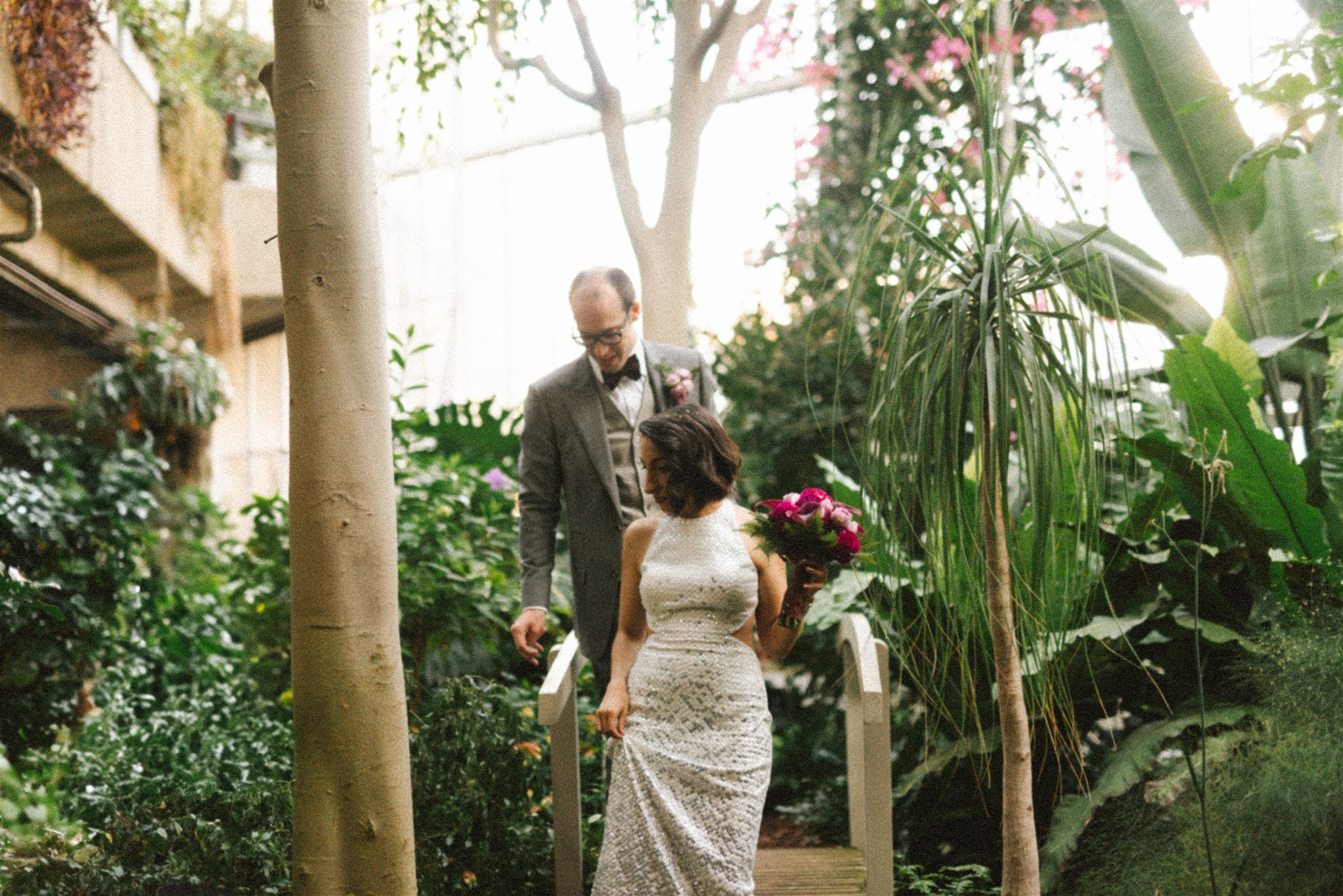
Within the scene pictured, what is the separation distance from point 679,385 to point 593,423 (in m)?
0.26

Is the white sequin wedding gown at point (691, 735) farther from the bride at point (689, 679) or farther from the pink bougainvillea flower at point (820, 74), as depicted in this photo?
the pink bougainvillea flower at point (820, 74)

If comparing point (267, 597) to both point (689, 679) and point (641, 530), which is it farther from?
point (689, 679)

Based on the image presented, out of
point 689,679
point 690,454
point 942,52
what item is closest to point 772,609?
point 689,679

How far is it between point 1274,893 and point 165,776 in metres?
2.98

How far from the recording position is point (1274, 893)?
252cm

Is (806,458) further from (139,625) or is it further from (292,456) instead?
(292,456)

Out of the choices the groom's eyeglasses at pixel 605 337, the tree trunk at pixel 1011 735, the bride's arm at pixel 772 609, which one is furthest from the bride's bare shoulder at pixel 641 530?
the tree trunk at pixel 1011 735

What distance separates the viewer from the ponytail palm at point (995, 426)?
80.8 inches

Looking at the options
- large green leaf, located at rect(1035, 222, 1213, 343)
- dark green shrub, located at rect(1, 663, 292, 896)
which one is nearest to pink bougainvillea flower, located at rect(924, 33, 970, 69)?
large green leaf, located at rect(1035, 222, 1213, 343)

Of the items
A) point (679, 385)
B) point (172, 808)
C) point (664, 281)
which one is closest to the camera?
point (172, 808)

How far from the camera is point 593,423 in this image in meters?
3.04

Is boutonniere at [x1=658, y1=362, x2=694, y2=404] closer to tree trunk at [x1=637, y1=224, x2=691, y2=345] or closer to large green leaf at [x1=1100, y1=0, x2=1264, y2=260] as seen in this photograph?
tree trunk at [x1=637, y1=224, x2=691, y2=345]

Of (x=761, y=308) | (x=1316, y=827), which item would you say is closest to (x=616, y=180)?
(x=761, y=308)

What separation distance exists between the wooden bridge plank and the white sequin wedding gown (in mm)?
507
